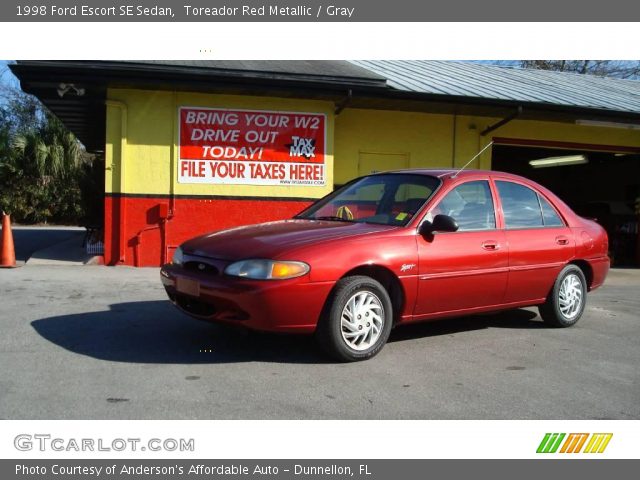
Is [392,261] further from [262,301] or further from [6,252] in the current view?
[6,252]

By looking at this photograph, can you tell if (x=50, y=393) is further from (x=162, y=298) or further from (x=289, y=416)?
(x=162, y=298)

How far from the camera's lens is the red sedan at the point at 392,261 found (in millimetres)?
4441

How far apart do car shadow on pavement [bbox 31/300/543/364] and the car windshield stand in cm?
115

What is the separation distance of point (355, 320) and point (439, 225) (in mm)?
1105

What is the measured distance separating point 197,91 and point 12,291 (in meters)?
4.51

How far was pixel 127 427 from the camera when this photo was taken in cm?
346

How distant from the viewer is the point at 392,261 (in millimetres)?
4844

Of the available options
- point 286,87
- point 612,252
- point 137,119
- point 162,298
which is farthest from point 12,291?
point 612,252

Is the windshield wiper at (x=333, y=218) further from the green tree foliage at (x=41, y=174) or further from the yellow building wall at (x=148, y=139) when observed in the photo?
the green tree foliage at (x=41, y=174)

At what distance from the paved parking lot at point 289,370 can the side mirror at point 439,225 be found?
1.04m

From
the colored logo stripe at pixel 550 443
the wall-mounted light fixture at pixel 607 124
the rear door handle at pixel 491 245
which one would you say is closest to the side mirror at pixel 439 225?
the rear door handle at pixel 491 245

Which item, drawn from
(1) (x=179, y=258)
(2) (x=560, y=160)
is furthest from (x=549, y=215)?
(2) (x=560, y=160)

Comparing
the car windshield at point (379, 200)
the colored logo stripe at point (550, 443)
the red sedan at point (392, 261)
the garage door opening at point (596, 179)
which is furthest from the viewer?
the garage door opening at point (596, 179)

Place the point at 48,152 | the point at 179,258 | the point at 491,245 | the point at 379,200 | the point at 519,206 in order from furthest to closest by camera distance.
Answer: the point at 48,152, the point at 519,206, the point at 379,200, the point at 491,245, the point at 179,258
